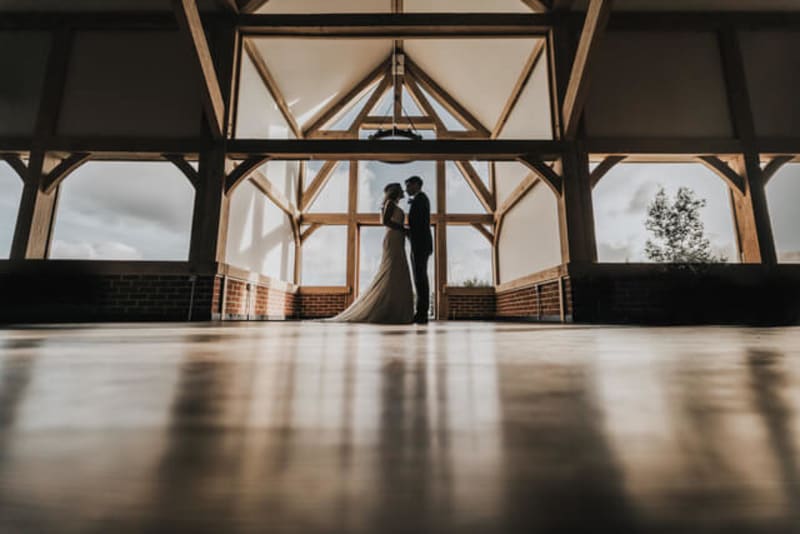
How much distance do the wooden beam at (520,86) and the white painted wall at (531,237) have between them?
5.26 ft

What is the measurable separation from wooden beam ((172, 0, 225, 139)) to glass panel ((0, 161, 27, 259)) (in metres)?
2.33

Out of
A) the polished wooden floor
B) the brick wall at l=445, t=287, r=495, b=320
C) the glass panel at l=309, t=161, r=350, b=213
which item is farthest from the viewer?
the glass panel at l=309, t=161, r=350, b=213

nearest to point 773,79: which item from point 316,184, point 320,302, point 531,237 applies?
point 531,237

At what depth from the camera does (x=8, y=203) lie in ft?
14.1

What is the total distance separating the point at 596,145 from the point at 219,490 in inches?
197

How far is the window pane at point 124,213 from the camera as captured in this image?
4312 millimetres

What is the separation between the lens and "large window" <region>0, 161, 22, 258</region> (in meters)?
4.16

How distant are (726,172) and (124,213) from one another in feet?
23.6

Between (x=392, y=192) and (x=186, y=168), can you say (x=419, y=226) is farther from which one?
(x=186, y=168)

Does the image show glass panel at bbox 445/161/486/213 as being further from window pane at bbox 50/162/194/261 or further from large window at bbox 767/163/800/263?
window pane at bbox 50/162/194/261

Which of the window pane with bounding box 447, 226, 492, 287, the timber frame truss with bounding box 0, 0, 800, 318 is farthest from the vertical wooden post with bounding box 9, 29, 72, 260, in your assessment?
the window pane with bounding box 447, 226, 492, 287

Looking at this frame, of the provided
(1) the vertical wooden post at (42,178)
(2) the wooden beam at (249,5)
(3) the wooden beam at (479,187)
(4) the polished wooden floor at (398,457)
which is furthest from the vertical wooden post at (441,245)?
(4) the polished wooden floor at (398,457)

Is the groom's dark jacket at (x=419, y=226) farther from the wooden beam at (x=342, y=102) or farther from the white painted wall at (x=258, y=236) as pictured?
the wooden beam at (x=342, y=102)

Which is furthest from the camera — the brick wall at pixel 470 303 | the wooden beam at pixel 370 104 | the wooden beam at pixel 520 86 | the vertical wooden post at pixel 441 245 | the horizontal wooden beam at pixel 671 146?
the wooden beam at pixel 370 104
